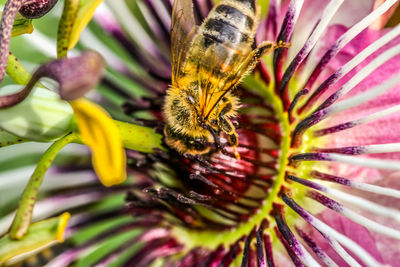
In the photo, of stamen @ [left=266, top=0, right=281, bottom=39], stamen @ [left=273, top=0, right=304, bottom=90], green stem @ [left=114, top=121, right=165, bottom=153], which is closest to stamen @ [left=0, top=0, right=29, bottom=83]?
green stem @ [left=114, top=121, right=165, bottom=153]

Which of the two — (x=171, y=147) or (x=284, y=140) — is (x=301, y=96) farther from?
(x=171, y=147)

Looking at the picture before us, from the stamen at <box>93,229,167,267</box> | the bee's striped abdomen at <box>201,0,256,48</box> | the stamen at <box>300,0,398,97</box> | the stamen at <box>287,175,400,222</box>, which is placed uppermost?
the stamen at <box>300,0,398,97</box>

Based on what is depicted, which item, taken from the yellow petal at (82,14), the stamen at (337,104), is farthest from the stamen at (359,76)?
the yellow petal at (82,14)

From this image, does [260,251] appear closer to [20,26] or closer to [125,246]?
[125,246]

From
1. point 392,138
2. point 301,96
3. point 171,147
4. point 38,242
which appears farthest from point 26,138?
point 392,138

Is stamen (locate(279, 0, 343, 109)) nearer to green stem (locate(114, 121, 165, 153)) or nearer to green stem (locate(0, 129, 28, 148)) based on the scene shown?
green stem (locate(114, 121, 165, 153))

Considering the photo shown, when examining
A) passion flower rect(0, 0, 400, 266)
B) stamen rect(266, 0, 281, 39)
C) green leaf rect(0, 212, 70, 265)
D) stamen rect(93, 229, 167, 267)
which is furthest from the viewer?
stamen rect(93, 229, 167, 267)

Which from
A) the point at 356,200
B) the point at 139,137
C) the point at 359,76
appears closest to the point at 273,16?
the point at 359,76
